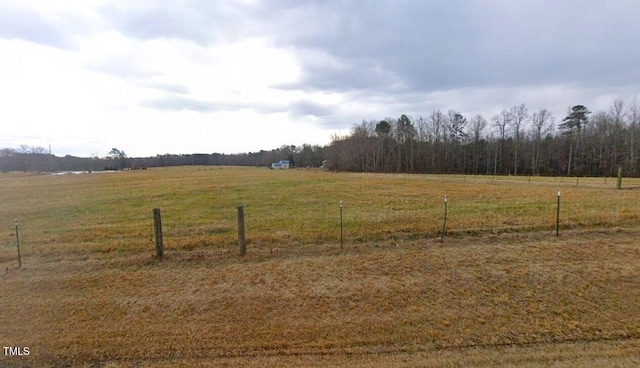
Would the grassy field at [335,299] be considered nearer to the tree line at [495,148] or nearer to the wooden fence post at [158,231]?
the wooden fence post at [158,231]

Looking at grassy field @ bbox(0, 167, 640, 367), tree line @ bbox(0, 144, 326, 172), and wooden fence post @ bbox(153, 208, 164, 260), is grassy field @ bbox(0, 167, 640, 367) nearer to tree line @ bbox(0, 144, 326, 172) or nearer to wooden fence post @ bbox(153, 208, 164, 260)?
wooden fence post @ bbox(153, 208, 164, 260)

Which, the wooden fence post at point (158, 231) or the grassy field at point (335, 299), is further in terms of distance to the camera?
the wooden fence post at point (158, 231)

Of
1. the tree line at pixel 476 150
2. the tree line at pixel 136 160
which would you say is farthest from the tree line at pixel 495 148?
the tree line at pixel 136 160

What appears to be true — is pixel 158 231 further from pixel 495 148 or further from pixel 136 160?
pixel 136 160

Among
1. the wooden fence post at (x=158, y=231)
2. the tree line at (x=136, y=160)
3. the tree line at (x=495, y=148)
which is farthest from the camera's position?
the tree line at (x=136, y=160)

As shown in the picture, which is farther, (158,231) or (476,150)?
(476,150)

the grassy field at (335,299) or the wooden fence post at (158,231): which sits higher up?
the wooden fence post at (158,231)

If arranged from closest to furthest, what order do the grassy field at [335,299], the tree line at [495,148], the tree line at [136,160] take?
the grassy field at [335,299]
the tree line at [495,148]
the tree line at [136,160]

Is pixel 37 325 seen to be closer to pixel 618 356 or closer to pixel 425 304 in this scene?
pixel 425 304

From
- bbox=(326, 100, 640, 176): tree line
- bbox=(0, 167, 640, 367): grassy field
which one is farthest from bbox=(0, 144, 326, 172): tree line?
bbox=(0, 167, 640, 367): grassy field

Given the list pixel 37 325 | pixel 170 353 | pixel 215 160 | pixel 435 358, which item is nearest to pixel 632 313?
pixel 435 358

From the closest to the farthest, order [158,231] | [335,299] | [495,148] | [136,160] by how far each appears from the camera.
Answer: [335,299] → [158,231] → [495,148] → [136,160]

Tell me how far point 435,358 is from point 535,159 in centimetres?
7772

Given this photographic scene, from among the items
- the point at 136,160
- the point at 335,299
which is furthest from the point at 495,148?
the point at 136,160
